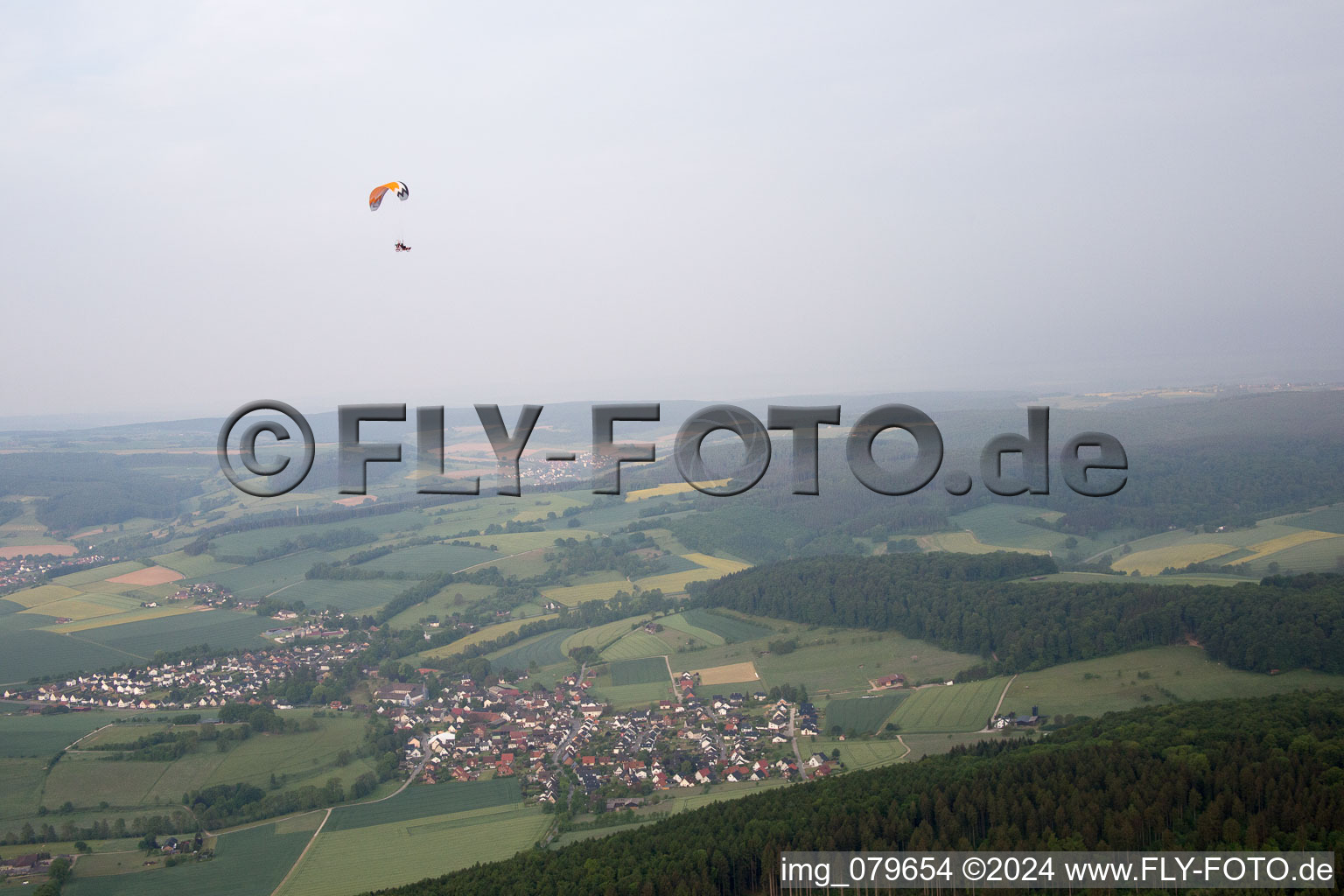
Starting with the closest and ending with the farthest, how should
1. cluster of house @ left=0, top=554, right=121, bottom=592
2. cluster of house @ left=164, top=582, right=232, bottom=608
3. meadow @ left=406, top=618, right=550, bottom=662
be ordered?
meadow @ left=406, top=618, right=550, bottom=662 < cluster of house @ left=164, top=582, right=232, bottom=608 < cluster of house @ left=0, top=554, right=121, bottom=592

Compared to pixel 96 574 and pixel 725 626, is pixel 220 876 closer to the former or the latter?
pixel 725 626

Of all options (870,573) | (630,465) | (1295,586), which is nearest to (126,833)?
(870,573)

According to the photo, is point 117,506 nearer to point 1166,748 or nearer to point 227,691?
point 227,691

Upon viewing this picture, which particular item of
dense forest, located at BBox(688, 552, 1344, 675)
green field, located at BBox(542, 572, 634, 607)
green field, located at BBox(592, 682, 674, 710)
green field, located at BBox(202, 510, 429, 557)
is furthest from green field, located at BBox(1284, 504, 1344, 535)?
green field, located at BBox(202, 510, 429, 557)

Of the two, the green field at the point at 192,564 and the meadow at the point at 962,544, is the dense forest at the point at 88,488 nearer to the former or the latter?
the green field at the point at 192,564

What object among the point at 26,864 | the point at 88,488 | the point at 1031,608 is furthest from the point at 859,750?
the point at 88,488

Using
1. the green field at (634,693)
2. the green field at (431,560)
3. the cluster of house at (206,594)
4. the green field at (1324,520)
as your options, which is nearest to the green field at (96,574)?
the cluster of house at (206,594)

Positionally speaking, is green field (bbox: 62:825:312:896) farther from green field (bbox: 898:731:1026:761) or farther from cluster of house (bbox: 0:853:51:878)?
green field (bbox: 898:731:1026:761)
